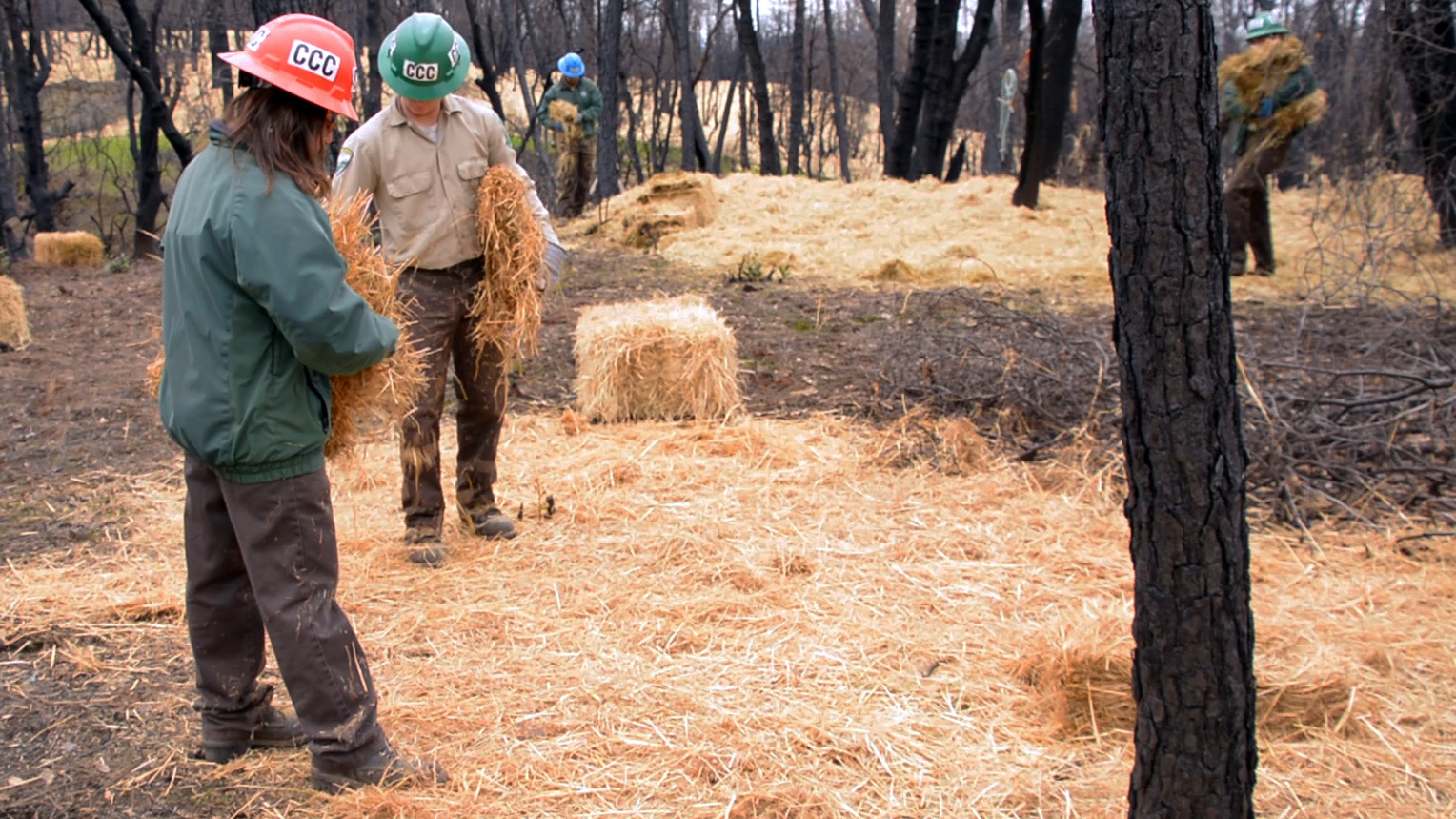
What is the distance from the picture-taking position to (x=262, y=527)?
2.94 metres

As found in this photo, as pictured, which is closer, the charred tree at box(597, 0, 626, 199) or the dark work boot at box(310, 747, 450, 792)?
the dark work boot at box(310, 747, 450, 792)

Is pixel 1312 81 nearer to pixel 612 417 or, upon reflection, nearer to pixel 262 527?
pixel 612 417

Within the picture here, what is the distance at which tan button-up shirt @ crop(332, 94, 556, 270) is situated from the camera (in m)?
4.59

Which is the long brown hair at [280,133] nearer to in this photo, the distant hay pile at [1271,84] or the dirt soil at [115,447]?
the dirt soil at [115,447]

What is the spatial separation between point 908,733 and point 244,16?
74.4 feet

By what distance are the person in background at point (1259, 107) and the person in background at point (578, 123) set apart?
8110 millimetres

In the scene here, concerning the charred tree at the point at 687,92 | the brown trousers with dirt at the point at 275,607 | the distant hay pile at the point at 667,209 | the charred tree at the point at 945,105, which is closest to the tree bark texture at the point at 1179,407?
the brown trousers with dirt at the point at 275,607

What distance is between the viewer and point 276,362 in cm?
293

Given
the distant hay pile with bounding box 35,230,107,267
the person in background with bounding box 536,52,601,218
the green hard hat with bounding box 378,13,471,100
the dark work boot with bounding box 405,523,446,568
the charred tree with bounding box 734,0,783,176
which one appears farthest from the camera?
the charred tree with bounding box 734,0,783,176

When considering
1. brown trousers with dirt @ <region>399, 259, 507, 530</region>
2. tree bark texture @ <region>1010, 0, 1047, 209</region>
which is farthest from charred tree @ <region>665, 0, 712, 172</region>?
brown trousers with dirt @ <region>399, 259, 507, 530</region>

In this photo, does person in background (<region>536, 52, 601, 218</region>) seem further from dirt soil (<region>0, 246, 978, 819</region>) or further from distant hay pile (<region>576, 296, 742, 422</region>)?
distant hay pile (<region>576, 296, 742, 422</region>)

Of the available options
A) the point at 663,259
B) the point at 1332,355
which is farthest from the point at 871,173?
the point at 1332,355

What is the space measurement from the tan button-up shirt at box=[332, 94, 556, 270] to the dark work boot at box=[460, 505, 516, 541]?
1.16m

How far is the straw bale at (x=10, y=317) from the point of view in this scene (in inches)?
358
